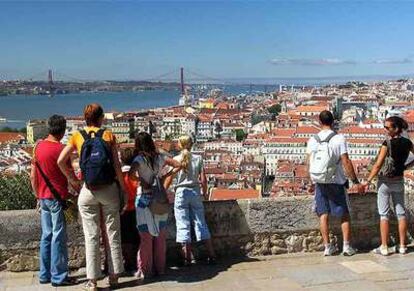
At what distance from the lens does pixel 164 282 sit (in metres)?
3.90

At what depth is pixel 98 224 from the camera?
3.74 meters

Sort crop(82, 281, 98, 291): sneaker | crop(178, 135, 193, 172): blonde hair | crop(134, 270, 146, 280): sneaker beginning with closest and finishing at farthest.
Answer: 1. crop(82, 281, 98, 291): sneaker
2. crop(134, 270, 146, 280): sneaker
3. crop(178, 135, 193, 172): blonde hair

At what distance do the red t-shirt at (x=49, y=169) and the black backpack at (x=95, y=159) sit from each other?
0.92ft

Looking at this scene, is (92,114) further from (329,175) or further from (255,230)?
(329,175)

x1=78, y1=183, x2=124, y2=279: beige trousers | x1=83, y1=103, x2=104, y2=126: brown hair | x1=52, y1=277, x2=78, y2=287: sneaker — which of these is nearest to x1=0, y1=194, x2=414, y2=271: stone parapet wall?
x1=52, y1=277, x2=78, y2=287: sneaker

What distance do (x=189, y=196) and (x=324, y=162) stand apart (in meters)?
0.98

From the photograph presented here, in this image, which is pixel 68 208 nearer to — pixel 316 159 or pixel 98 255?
pixel 98 255

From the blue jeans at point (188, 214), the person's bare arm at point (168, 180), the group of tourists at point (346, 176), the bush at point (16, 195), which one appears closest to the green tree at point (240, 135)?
the bush at point (16, 195)

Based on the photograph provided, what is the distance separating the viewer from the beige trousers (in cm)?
365

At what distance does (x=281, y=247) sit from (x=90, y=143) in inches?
70.8

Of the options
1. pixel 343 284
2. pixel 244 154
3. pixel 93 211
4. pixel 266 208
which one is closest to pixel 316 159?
pixel 266 208

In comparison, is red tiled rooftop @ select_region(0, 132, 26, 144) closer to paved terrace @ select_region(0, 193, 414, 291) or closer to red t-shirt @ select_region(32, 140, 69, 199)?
paved terrace @ select_region(0, 193, 414, 291)

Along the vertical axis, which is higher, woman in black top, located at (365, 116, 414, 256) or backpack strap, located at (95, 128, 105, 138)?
backpack strap, located at (95, 128, 105, 138)

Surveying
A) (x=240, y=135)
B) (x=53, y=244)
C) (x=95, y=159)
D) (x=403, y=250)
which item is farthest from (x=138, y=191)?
(x=240, y=135)
